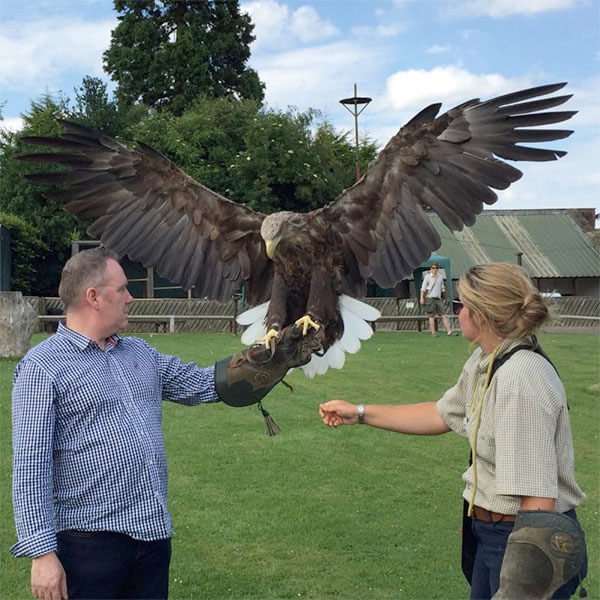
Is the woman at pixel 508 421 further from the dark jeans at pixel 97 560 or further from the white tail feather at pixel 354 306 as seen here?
the white tail feather at pixel 354 306

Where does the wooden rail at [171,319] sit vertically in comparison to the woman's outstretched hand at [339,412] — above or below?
below

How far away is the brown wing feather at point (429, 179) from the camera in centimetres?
367

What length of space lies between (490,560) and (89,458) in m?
1.22

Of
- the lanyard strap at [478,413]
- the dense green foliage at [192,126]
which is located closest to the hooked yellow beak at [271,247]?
the lanyard strap at [478,413]

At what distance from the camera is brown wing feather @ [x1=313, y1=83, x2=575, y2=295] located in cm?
367

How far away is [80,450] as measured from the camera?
87.1 inches

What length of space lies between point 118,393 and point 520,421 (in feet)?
3.85

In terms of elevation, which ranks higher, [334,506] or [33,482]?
[33,482]

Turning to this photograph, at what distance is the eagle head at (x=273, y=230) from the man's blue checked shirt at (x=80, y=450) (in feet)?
5.24

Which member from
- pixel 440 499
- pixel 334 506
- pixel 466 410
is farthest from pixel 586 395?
pixel 466 410

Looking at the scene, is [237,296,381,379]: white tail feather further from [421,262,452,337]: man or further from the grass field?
[421,262,452,337]: man

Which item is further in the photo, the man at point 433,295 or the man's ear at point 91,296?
the man at point 433,295

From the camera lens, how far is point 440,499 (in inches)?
193

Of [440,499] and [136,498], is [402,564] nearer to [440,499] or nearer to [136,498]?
[440,499]
